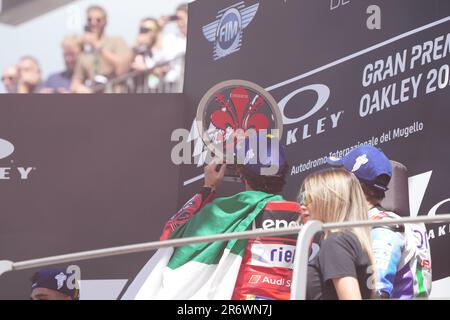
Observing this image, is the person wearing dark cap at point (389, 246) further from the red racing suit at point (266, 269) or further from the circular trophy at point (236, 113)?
the circular trophy at point (236, 113)

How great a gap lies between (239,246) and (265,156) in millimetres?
789

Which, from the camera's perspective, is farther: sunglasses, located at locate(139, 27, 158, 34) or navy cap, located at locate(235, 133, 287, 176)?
sunglasses, located at locate(139, 27, 158, 34)

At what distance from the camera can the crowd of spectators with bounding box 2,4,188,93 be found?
7641 millimetres

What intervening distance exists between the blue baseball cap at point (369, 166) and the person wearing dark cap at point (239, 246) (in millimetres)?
392

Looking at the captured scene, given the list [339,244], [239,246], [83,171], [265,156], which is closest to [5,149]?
[83,171]

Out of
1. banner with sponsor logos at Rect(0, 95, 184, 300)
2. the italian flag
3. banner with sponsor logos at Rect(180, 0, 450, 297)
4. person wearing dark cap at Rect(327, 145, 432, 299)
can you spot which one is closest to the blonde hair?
person wearing dark cap at Rect(327, 145, 432, 299)

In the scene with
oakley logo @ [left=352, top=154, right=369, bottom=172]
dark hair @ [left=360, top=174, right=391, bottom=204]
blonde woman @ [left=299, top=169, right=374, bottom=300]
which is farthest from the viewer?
A: oakley logo @ [left=352, top=154, right=369, bottom=172]

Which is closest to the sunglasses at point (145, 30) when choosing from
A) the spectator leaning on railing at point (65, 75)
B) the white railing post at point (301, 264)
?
the spectator leaning on railing at point (65, 75)

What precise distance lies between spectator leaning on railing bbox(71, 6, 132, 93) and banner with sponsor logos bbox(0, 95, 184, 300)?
1.65 metres

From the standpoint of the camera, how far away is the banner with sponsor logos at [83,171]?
6.15 metres

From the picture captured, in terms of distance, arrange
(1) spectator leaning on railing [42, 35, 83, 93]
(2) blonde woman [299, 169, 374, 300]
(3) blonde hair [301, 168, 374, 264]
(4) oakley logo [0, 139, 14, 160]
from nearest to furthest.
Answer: (2) blonde woman [299, 169, 374, 300] < (3) blonde hair [301, 168, 374, 264] < (4) oakley logo [0, 139, 14, 160] < (1) spectator leaning on railing [42, 35, 83, 93]

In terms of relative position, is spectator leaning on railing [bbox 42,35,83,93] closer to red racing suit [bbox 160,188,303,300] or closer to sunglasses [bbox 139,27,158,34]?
sunglasses [bbox 139,27,158,34]

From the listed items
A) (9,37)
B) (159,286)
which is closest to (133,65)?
(9,37)
